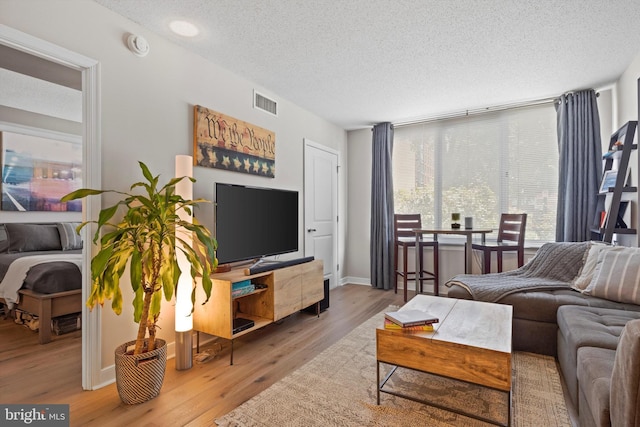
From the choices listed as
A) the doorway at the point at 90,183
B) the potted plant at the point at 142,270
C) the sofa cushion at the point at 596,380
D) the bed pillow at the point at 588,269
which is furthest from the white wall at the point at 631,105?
the doorway at the point at 90,183

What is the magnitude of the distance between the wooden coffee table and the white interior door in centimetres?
249

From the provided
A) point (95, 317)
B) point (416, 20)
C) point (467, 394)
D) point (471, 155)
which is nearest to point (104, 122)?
point (95, 317)

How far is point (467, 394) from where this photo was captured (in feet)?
6.36

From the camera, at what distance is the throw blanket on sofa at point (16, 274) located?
10.3ft

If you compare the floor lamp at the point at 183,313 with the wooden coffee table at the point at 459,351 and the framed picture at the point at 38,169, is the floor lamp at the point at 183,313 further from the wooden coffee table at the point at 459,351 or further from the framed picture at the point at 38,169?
the framed picture at the point at 38,169

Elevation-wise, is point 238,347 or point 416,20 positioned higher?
point 416,20

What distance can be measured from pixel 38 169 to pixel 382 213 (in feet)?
15.8

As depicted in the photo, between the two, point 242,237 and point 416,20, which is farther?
point 242,237

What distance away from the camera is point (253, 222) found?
2.99 meters

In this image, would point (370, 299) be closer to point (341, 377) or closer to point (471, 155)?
point (341, 377)

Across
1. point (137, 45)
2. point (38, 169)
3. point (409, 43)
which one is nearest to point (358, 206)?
point (409, 43)

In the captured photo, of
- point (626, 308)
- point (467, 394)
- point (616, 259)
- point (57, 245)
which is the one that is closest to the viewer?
point (467, 394)

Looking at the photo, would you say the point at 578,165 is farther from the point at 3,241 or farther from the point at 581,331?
the point at 3,241

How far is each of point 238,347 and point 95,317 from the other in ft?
3.63
